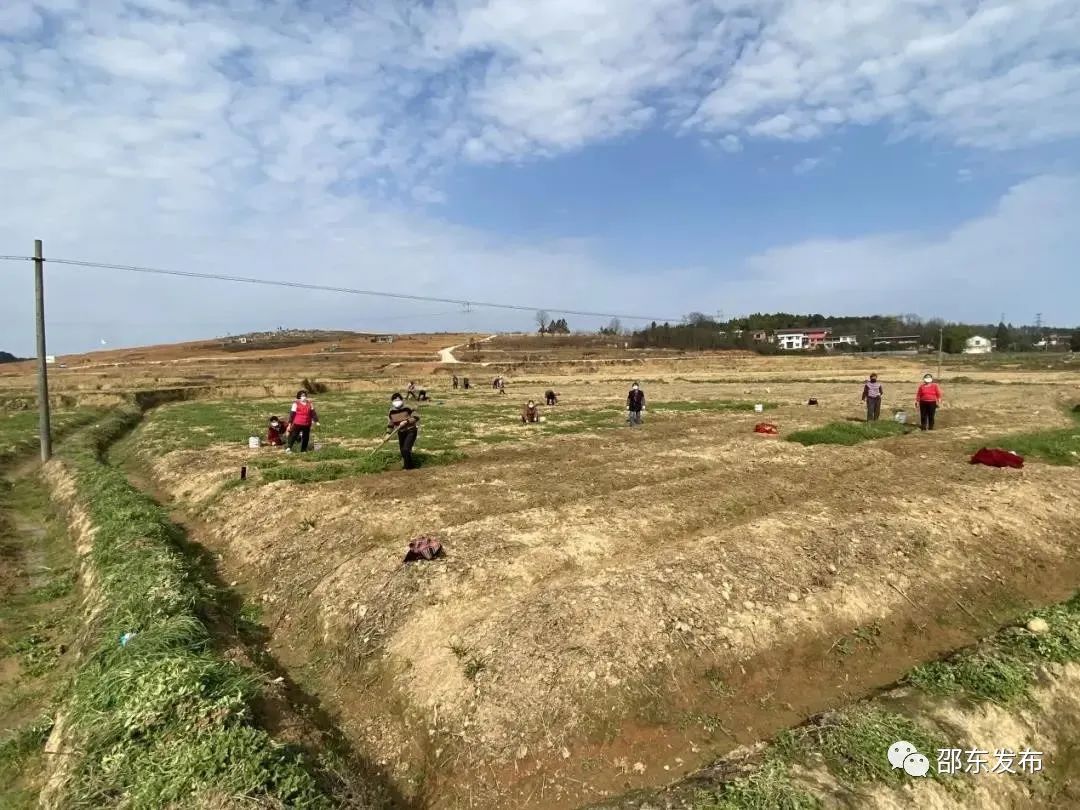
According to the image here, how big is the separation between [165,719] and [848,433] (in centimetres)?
2007

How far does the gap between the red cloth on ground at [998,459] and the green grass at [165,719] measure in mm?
16135

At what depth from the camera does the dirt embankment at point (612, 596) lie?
628 centimetres

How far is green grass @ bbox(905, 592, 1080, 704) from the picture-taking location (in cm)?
673

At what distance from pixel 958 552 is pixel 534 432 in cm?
1522

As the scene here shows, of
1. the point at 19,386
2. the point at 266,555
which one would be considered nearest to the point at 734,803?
the point at 266,555

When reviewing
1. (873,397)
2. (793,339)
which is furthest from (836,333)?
(873,397)

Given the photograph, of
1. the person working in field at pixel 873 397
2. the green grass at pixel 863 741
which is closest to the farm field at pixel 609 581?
the green grass at pixel 863 741

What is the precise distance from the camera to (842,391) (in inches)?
1731

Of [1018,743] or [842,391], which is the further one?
[842,391]

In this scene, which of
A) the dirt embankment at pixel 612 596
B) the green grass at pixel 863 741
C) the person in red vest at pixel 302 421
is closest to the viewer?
the green grass at pixel 863 741

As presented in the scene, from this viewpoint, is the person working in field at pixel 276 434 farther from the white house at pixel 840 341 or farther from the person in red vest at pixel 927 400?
the white house at pixel 840 341

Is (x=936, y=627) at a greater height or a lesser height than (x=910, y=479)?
lesser

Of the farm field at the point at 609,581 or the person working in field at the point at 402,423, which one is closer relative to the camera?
the farm field at the point at 609,581

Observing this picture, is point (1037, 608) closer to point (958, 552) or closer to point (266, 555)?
point (958, 552)
